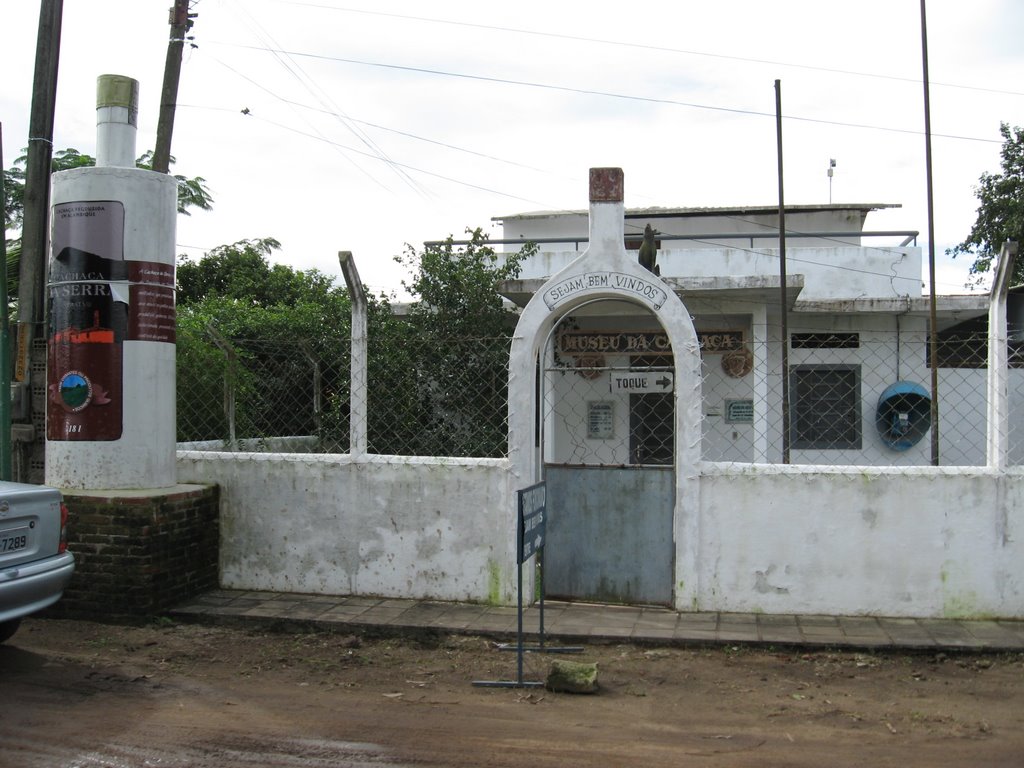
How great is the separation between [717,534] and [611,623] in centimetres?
→ 107

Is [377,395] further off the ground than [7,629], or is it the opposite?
[377,395]

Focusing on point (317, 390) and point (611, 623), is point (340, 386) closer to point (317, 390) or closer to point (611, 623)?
point (317, 390)

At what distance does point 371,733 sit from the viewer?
466 cm

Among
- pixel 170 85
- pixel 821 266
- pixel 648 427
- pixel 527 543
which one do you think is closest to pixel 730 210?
pixel 821 266

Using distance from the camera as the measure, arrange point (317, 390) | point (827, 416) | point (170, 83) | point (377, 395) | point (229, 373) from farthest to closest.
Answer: point (827, 416) → point (170, 83) → point (377, 395) → point (229, 373) → point (317, 390)

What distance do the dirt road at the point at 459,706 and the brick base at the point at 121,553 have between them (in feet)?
0.79

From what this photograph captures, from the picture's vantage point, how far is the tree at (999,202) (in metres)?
22.2

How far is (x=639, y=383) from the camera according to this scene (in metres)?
7.54

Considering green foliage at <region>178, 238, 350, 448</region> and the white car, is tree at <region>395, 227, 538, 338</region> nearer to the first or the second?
green foliage at <region>178, 238, 350, 448</region>

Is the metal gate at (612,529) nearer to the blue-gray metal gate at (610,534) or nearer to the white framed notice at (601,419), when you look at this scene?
the blue-gray metal gate at (610,534)

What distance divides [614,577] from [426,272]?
5.88 meters

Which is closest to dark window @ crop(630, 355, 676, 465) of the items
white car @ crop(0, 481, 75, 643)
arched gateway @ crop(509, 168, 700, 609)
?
arched gateway @ crop(509, 168, 700, 609)

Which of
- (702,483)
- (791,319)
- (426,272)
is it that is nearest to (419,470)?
(702,483)

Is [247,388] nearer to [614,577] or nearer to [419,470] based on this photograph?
[419,470]
